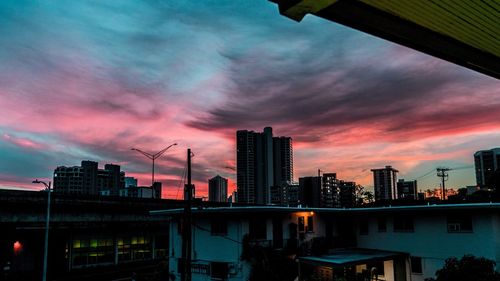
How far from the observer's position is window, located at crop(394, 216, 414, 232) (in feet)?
104

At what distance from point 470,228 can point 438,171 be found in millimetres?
68483

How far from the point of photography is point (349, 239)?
36000 millimetres

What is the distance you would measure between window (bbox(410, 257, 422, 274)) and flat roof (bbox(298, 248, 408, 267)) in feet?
2.22

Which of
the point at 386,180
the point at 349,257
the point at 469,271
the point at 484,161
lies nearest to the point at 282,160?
the point at 386,180

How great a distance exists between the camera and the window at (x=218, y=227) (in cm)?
3121

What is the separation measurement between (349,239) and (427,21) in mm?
34776

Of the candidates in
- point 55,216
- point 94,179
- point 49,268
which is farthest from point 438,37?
point 94,179

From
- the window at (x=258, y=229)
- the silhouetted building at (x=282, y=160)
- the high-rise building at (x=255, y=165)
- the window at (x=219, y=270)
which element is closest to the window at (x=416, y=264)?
the window at (x=258, y=229)

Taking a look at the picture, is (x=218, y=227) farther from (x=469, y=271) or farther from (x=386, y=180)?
(x=386, y=180)

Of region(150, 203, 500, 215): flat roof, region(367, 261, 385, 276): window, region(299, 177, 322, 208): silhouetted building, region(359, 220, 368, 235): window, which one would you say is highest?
region(299, 177, 322, 208): silhouetted building

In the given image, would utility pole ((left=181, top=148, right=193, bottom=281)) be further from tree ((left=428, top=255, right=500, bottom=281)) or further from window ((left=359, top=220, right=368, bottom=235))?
window ((left=359, top=220, right=368, bottom=235))

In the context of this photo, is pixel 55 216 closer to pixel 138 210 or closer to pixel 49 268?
pixel 49 268

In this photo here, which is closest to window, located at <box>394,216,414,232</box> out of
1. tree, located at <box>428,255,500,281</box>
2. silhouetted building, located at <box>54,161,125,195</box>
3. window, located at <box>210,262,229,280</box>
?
tree, located at <box>428,255,500,281</box>

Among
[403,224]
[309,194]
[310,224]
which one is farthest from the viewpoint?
[309,194]
